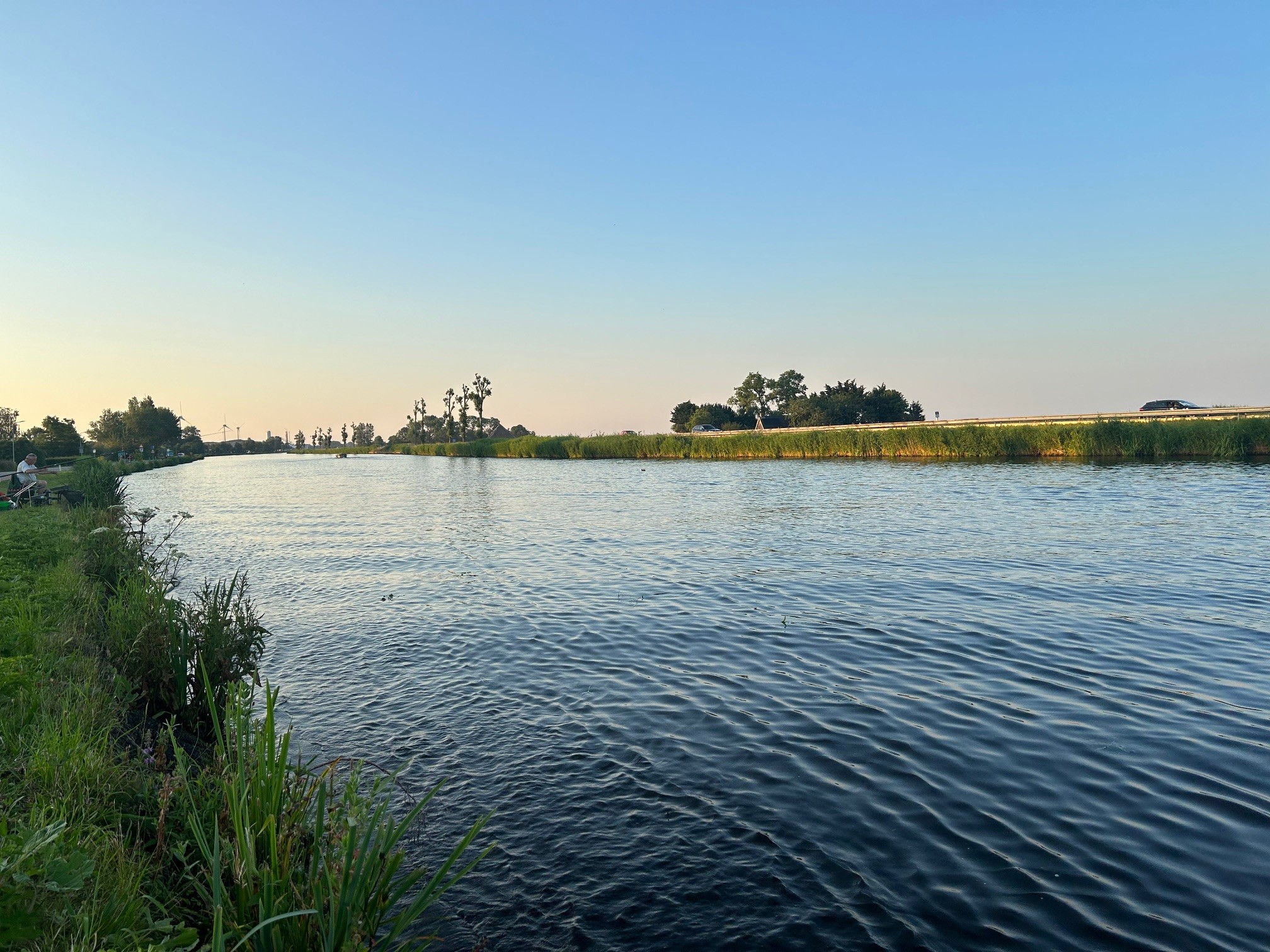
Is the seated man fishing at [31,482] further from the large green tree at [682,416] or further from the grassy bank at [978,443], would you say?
the large green tree at [682,416]

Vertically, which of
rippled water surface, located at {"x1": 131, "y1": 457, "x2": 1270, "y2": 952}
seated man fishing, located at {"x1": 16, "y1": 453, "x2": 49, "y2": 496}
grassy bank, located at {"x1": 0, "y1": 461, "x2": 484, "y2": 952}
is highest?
seated man fishing, located at {"x1": 16, "y1": 453, "x2": 49, "y2": 496}

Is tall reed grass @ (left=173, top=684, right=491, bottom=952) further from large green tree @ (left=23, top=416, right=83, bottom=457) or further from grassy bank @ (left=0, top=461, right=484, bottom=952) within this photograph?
large green tree @ (left=23, top=416, right=83, bottom=457)

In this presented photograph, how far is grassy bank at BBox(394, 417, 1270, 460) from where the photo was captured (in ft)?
168

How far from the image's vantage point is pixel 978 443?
64375 mm

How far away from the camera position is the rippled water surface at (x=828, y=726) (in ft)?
18.6

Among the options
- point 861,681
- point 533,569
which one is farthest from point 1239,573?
point 533,569

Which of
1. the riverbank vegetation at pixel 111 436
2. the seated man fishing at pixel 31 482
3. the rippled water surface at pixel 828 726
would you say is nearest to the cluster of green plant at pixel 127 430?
the riverbank vegetation at pixel 111 436

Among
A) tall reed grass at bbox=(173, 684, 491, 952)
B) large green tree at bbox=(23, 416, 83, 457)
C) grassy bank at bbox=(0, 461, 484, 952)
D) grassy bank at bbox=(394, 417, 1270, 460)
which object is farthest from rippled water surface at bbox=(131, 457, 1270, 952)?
large green tree at bbox=(23, 416, 83, 457)

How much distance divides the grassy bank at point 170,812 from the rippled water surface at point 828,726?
4.31 ft

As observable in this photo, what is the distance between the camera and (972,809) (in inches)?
275

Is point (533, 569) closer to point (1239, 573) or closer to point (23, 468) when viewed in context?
point (1239, 573)

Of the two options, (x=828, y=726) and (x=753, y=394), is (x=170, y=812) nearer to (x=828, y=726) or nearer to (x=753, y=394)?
(x=828, y=726)

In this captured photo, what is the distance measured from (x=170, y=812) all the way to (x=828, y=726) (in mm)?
6815

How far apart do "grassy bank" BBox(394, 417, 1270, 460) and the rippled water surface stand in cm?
3667
